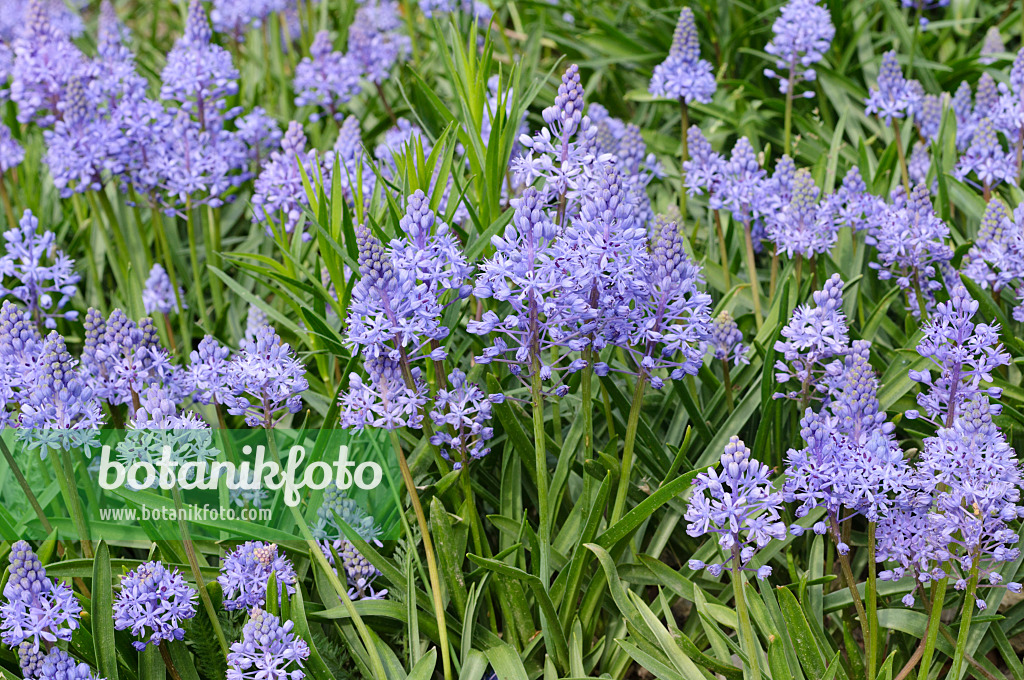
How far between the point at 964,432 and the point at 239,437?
115 inches

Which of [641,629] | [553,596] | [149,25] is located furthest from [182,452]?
[149,25]

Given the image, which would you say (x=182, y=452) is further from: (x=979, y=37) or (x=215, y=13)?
(x=979, y=37)

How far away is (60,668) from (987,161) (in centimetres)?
434

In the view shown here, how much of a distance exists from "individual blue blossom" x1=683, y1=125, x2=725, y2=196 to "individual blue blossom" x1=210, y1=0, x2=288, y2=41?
3391mm

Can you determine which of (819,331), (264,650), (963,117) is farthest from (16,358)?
(963,117)

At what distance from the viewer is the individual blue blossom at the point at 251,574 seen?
322 centimetres

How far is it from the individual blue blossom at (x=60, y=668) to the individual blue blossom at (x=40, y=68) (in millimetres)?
2878

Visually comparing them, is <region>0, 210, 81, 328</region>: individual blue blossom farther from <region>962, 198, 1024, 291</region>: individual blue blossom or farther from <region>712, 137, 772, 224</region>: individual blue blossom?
<region>962, 198, 1024, 291</region>: individual blue blossom

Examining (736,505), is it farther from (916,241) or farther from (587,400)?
(916,241)

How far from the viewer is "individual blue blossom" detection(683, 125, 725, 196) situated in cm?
447

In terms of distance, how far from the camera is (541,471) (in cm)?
323

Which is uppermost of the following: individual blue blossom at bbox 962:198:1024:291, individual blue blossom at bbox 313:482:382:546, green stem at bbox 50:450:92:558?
individual blue blossom at bbox 962:198:1024:291

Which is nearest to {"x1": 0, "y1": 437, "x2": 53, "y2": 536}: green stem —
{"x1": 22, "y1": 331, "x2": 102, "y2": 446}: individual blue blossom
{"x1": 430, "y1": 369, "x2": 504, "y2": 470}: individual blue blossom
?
{"x1": 22, "y1": 331, "x2": 102, "y2": 446}: individual blue blossom

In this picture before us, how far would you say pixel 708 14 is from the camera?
654 centimetres
